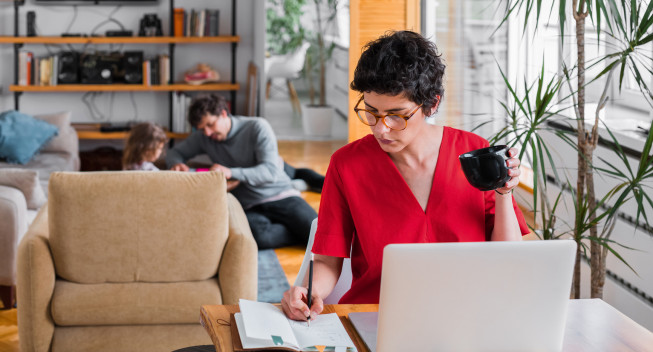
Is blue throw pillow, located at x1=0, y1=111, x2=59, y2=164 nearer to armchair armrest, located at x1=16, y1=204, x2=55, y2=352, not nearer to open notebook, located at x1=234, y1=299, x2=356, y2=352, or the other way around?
armchair armrest, located at x1=16, y1=204, x2=55, y2=352

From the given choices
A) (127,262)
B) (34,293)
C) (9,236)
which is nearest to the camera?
(34,293)

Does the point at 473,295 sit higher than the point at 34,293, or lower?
higher

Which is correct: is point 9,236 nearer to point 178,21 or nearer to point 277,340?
point 277,340

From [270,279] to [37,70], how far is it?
3828mm

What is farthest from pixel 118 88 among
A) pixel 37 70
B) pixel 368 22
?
pixel 368 22

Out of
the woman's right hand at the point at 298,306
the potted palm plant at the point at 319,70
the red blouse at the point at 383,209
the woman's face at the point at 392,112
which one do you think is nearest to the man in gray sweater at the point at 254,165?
the potted palm plant at the point at 319,70

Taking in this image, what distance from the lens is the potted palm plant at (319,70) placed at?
6.59m

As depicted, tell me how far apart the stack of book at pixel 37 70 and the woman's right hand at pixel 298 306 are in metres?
5.83

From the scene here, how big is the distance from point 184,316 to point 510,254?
189cm

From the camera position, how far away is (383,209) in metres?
1.81

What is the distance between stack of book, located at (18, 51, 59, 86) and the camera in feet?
22.4

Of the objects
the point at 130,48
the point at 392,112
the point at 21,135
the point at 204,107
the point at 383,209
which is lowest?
the point at 21,135

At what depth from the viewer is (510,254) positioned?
1.30 metres

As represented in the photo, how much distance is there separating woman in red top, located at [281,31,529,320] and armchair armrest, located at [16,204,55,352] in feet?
4.65
